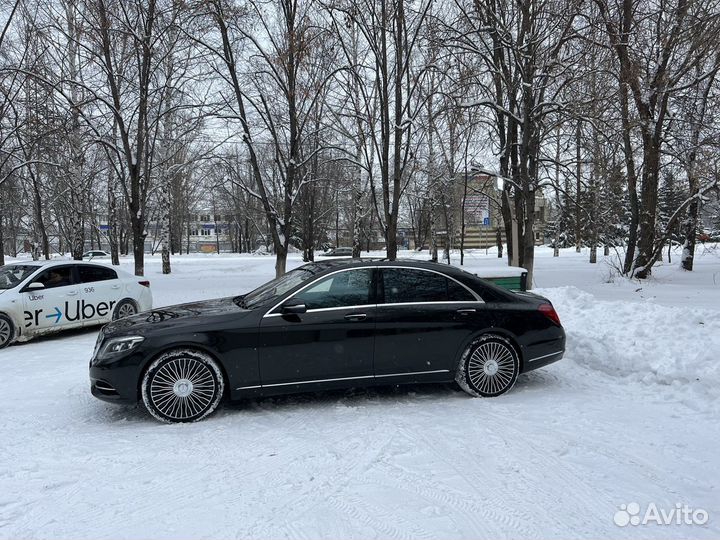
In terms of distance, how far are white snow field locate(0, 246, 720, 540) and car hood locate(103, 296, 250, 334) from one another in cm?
86

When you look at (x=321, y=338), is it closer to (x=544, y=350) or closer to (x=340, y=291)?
(x=340, y=291)

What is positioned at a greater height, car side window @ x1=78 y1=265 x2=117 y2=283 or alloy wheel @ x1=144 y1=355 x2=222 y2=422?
car side window @ x1=78 y1=265 x2=117 y2=283

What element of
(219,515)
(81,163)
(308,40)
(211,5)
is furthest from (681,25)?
(81,163)

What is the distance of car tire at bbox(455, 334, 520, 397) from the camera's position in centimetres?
523

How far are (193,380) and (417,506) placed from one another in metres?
2.51

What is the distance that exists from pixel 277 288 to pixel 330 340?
0.97 metres

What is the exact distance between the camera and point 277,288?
5410 mm

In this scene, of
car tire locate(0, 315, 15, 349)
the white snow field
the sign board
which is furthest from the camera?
the sign board

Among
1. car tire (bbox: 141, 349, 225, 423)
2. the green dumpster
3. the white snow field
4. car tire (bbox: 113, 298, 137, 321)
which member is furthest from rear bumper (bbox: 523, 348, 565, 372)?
car tire (bbox: 113, 298, 137, 321)

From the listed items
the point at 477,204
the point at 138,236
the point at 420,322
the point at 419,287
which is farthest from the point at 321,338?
the point at 477,204

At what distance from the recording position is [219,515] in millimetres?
3014

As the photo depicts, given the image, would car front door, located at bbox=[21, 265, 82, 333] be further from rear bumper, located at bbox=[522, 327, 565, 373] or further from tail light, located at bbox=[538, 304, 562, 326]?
tail light, located at bbox=[538, 304, 562, 326]

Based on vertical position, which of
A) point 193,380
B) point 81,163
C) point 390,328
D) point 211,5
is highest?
point 211,5

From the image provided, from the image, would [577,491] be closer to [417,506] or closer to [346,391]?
[417,506]
